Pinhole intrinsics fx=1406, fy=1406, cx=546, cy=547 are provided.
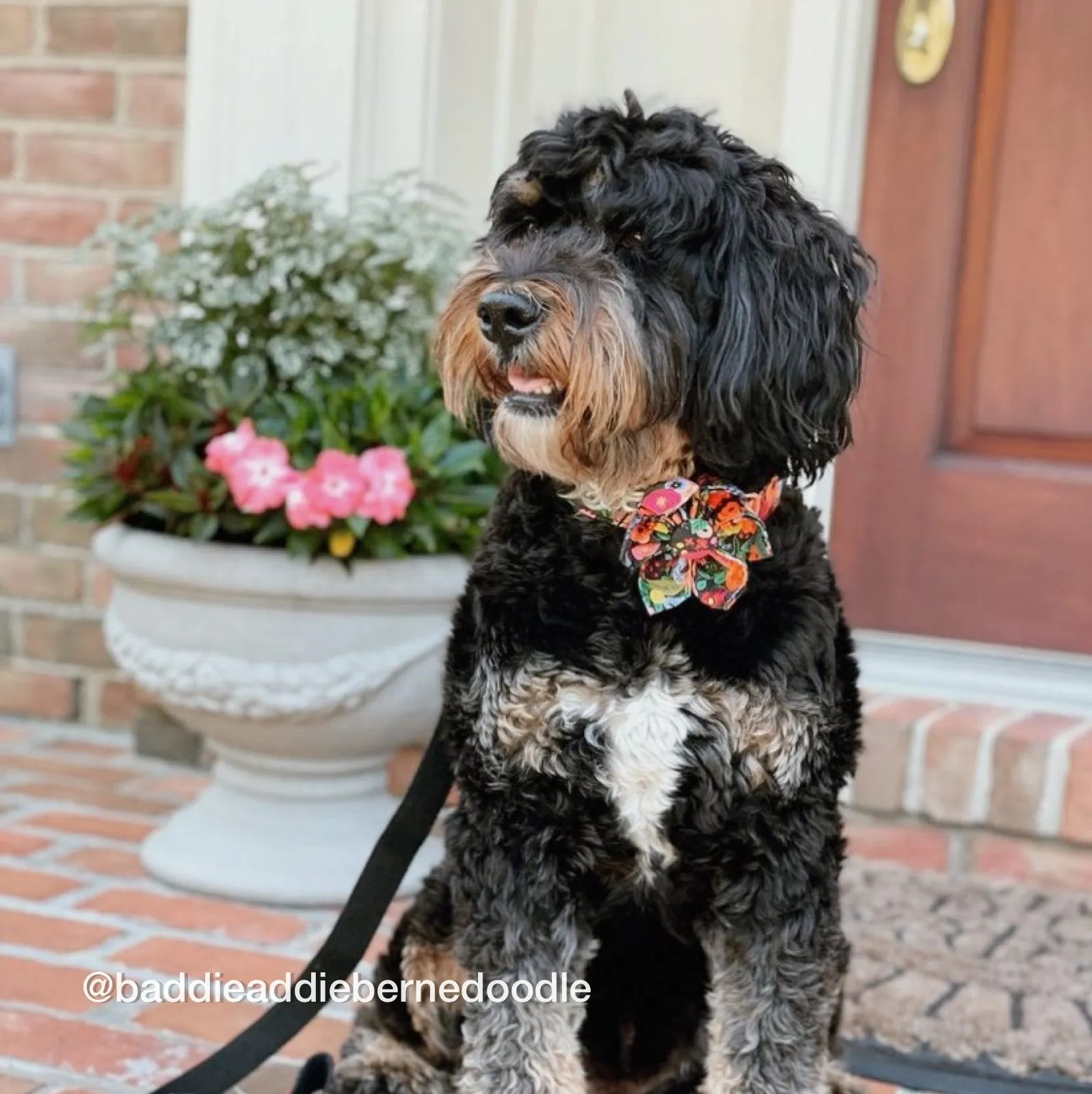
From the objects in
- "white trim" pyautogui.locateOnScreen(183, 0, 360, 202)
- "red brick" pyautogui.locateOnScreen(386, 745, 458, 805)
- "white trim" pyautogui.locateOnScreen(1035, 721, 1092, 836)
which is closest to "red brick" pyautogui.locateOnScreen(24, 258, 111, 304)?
"white trim" pyautogui.locateOnScreen(183, 0, 360, 202)

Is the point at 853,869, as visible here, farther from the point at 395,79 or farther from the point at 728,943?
the point at 395,79

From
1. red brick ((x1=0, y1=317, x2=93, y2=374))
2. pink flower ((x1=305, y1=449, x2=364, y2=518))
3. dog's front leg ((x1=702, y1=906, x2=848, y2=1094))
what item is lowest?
dog's front leg ((x1=702, y1=906, x2=848, y2=1094))

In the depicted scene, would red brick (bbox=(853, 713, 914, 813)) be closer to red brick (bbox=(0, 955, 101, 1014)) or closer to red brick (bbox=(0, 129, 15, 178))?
red brick (bbox=(0, 955, 101, 1014))

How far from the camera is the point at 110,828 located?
310 centimetres

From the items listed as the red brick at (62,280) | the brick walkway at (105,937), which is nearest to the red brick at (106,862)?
the brick walkway at (105,937)

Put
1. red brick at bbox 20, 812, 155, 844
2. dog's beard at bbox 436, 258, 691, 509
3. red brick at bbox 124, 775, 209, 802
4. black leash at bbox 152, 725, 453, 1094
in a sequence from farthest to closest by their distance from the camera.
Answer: red brick at bbox 124, 775, 209, 802 < red brick at bbox 20, 812, 155, 844 < black leash at bbox 152, 725, 453, 1094 < dog's beard at bbox 436, 258, 691, 509

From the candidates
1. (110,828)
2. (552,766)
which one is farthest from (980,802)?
(110,828)

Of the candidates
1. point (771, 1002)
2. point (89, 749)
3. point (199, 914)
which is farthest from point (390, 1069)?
point (89, 749)

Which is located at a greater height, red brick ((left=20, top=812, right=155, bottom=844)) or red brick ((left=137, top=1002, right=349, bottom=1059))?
red brick ((left=137, top=1002, right=349, bottom=1059))

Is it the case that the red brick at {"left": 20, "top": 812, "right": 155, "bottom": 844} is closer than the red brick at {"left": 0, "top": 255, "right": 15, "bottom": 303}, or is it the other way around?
the red brick at {"left": 20, "top": 812, "right": 155, "bottom": 844}

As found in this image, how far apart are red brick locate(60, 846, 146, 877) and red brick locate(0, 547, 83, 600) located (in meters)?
0.95

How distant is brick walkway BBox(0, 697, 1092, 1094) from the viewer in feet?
7.10

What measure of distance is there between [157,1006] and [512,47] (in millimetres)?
2308

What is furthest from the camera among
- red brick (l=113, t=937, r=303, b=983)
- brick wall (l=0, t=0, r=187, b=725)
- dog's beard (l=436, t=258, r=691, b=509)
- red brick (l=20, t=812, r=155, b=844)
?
brick wall (l=0, t=0, r=187, b=725)
